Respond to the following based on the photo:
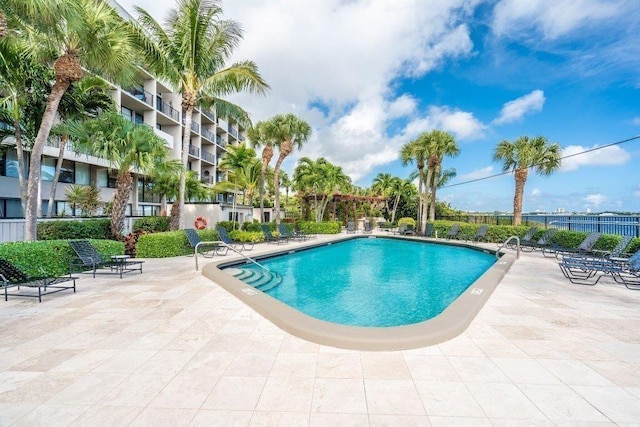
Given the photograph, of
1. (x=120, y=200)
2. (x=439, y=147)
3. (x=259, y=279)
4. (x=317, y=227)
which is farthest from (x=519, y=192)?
(x=120, y=200)

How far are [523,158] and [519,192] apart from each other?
2099 millimetres

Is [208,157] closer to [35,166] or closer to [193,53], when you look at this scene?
[193,53]

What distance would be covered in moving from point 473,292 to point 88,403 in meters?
5.96

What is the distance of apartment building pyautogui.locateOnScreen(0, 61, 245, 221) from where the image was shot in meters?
13.3

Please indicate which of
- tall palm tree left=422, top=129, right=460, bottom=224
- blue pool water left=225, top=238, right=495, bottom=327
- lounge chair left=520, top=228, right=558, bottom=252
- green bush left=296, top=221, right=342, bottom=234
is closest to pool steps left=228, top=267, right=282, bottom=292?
blue pool water left=225, top=238, right=495, bottom=327

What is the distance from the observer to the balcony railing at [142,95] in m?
19.6

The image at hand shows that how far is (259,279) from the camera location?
8.45m

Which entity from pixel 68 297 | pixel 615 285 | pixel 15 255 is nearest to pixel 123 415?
pixel 68 297

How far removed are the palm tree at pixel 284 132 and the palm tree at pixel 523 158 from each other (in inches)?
515

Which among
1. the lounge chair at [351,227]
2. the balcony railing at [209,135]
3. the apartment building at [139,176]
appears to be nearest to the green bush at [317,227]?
the lounge chair at [351,227]

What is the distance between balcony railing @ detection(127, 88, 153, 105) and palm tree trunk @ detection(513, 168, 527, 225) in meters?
25.1

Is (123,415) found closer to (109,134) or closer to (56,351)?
(56,351)

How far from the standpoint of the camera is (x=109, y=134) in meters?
9.80

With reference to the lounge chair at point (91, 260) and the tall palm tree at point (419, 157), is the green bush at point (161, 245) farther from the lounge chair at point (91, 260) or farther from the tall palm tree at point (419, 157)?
the tall palm tree at point (419, 157)
